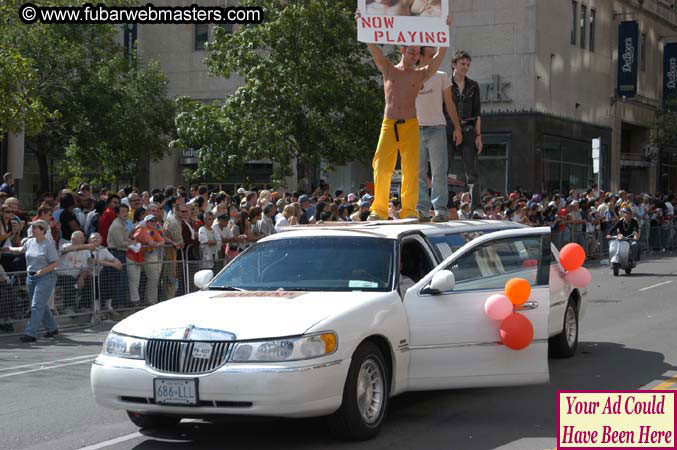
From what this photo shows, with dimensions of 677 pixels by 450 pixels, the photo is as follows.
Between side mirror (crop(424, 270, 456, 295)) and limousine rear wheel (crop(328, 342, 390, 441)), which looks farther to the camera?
side mirror (crop(424, 270, 456, 295))

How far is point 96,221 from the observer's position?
17938 mm

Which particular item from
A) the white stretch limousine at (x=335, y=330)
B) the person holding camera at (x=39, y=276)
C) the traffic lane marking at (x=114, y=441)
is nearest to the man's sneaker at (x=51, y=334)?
the person holding camera at (x=39, y=276)

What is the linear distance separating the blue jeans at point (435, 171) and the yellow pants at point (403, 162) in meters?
0.60

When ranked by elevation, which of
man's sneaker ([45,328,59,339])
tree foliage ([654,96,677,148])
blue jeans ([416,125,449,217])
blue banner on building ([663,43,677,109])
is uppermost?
blue banner on building ([663,43,677,109])

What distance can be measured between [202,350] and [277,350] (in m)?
0.54

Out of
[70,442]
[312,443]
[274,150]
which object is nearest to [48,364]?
[70,442]

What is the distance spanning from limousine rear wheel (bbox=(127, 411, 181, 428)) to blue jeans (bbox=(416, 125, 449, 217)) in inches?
182

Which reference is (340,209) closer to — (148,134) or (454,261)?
(454,261)

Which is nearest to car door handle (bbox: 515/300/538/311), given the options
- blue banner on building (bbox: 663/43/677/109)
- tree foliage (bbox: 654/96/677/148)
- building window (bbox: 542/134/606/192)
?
building window (bbox: 542/134/606/192)

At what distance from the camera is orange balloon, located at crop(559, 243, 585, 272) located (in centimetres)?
1119

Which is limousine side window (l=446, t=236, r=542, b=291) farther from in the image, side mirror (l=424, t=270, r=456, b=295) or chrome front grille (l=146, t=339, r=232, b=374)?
chrome front grille (l=146, t=339, r=232, b=374)

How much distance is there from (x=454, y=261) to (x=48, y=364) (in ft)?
19.4

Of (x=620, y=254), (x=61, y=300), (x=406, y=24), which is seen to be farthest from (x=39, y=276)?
(x=620, y=254)

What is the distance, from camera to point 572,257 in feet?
36.9
